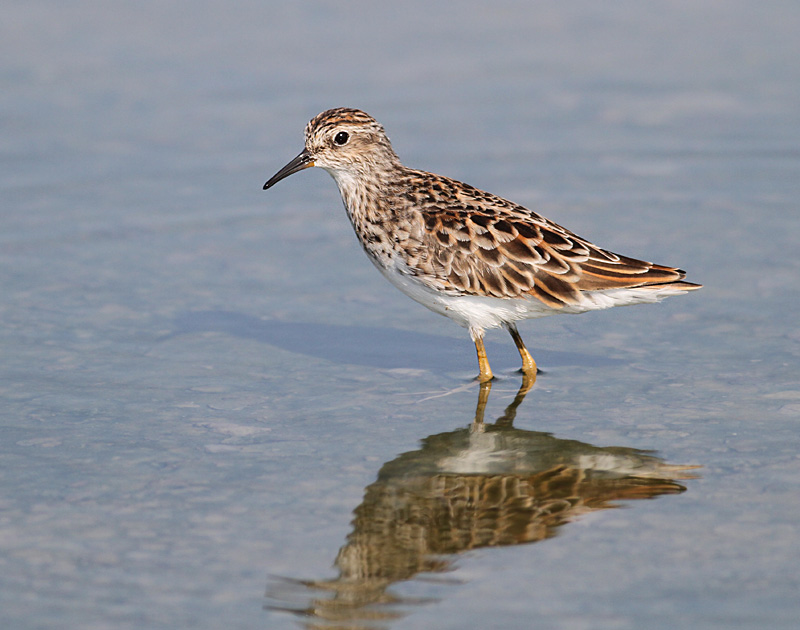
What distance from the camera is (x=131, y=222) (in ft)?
51.8

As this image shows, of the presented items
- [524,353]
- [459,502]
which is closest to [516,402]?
[524,353]

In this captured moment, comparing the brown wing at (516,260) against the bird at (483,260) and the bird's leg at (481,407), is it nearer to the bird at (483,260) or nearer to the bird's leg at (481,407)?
the bird at (483,260)

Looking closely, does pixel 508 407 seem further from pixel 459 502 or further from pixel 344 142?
pixel 344 142

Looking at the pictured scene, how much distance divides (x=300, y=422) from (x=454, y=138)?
745cm

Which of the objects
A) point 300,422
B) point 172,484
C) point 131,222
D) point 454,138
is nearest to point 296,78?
point 454,138

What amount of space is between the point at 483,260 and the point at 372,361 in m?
1.79

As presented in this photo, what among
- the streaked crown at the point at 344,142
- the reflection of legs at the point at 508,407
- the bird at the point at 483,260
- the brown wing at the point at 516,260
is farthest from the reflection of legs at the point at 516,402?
the streaked crown at the point at 344,142

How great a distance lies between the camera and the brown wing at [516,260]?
1145 cm

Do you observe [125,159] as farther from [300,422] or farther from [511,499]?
[511,499]

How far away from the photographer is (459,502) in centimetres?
979

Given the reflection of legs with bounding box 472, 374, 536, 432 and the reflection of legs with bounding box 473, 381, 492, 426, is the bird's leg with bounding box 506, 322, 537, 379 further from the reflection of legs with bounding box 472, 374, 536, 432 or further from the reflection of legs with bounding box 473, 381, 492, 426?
the reflection of legs with bounding box 473, 381, 492, 426

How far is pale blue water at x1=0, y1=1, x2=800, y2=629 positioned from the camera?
28.1 feet

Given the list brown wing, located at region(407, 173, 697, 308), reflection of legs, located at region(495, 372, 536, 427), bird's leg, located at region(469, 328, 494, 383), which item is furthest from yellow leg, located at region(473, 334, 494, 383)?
brown wing, located at region(407, 173, 697, 308)

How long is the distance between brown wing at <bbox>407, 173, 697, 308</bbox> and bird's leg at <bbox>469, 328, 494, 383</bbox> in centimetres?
53
